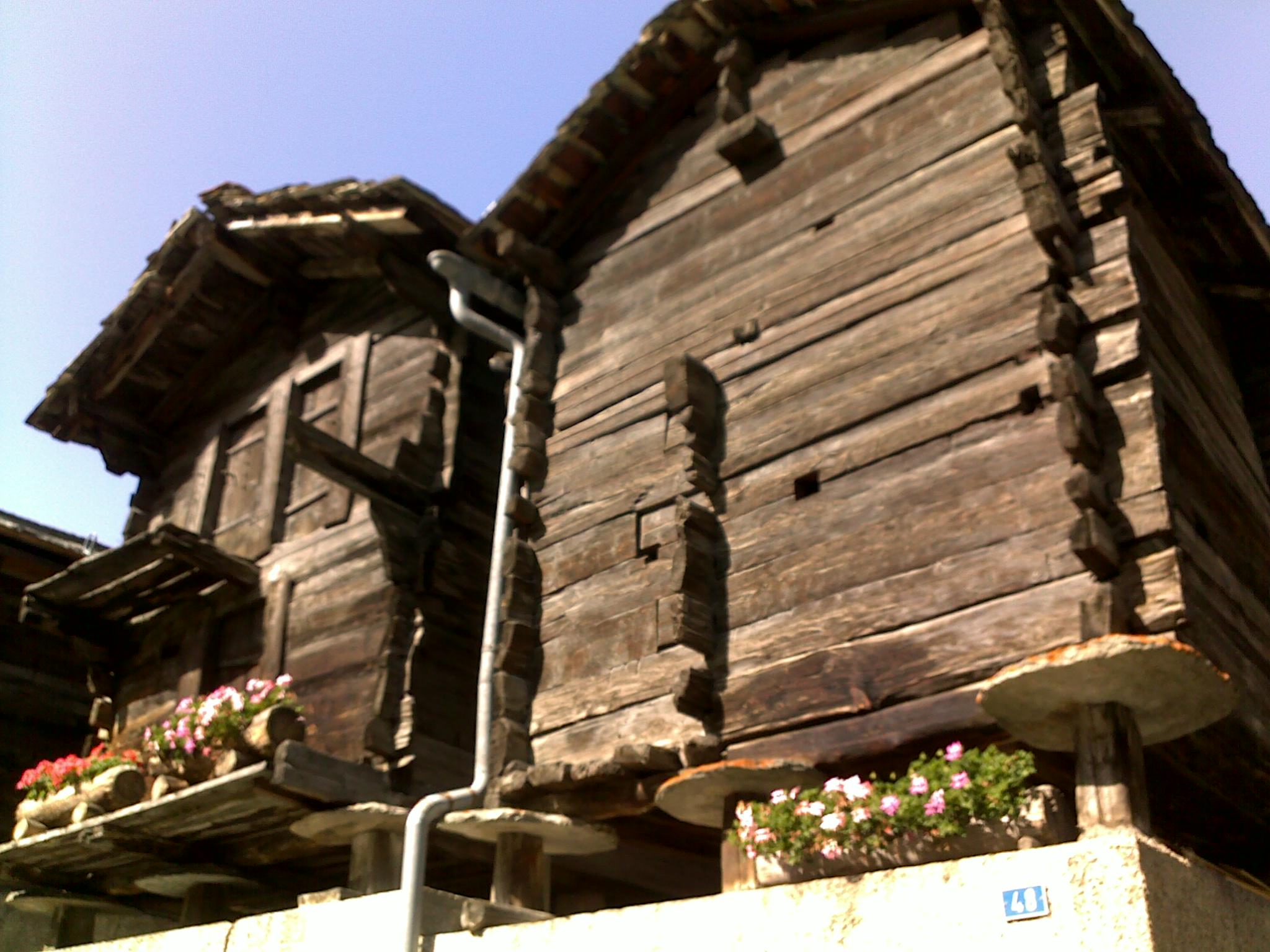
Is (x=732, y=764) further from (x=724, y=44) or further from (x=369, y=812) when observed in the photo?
(x=724, y=44)

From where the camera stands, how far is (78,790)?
10.2 meters

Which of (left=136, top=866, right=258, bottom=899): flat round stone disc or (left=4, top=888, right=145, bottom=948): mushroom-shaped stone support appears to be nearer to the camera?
(left=136, top=866, right=258, bottom=899): flat round stone disc

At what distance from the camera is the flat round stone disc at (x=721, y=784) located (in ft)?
22.0

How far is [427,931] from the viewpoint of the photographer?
24.7ft

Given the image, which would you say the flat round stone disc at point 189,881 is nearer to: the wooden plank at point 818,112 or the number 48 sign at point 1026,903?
the wooden plank at point 818,112

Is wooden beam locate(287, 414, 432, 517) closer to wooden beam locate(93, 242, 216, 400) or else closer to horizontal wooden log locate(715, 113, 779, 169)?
horizontal wooden log locate(715, 113, 779, 169)

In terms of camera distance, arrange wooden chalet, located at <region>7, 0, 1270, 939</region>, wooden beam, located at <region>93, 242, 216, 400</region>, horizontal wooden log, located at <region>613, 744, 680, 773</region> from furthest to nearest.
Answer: wooden beam, located at <region>93, 242, 216, 400</region> < horizontal wooden log, located at <region>613, 744, 680, 773</region> < wooden chalet, located at <region>7, 0, 1270, 939</region>

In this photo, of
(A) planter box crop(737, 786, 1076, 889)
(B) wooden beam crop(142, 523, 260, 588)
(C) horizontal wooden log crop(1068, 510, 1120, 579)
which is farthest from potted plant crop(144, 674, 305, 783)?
(C) horizontal wooden log crop(1068, 510, 1120, 579)

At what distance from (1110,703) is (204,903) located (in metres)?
7.94

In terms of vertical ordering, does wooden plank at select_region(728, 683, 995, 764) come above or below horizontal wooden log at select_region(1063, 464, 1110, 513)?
below

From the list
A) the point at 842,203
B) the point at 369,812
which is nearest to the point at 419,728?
the point at 369,812

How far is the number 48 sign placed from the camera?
16.7 ft

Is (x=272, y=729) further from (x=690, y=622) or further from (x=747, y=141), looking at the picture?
(x=747, y=141)

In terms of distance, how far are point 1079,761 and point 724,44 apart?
6.16 metres
